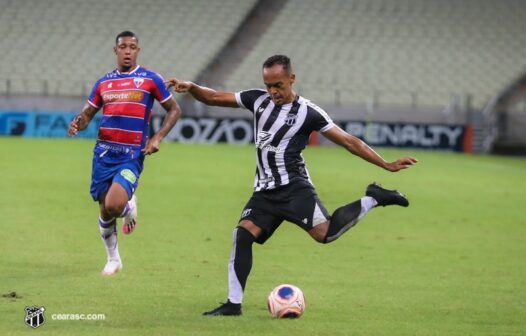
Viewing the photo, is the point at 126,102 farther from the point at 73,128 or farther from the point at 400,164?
the point at 400,164

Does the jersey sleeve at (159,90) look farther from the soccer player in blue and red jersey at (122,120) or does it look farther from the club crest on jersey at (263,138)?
the club crest on jersey at (263,138)

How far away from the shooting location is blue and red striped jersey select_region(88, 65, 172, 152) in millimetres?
10000

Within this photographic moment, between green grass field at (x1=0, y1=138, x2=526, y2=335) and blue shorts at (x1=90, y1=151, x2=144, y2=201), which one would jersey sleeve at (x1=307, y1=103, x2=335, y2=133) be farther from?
blue shorts at (x1=90, y1=151, x2=144, y2=201)

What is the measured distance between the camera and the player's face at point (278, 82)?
8203mm

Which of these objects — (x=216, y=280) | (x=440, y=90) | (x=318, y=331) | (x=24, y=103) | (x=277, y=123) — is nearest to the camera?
(x=318, y=331)

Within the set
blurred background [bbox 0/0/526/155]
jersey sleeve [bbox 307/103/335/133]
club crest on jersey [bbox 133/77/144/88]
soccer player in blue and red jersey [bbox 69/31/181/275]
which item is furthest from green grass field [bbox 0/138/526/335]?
blurred background [bbox 0/0/526/155]

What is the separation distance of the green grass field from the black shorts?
76 cm

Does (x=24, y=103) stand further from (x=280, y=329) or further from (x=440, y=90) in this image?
(x=280, y=329)

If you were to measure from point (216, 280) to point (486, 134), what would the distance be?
24.5 meters

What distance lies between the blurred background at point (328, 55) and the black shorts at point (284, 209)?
23.4m

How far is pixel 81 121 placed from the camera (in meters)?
9.74

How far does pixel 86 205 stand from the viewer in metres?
16.0

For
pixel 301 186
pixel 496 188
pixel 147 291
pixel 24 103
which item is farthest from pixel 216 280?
pixel 24 103

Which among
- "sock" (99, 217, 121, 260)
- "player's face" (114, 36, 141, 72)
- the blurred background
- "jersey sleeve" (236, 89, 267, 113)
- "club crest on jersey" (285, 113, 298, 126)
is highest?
the blurred background
